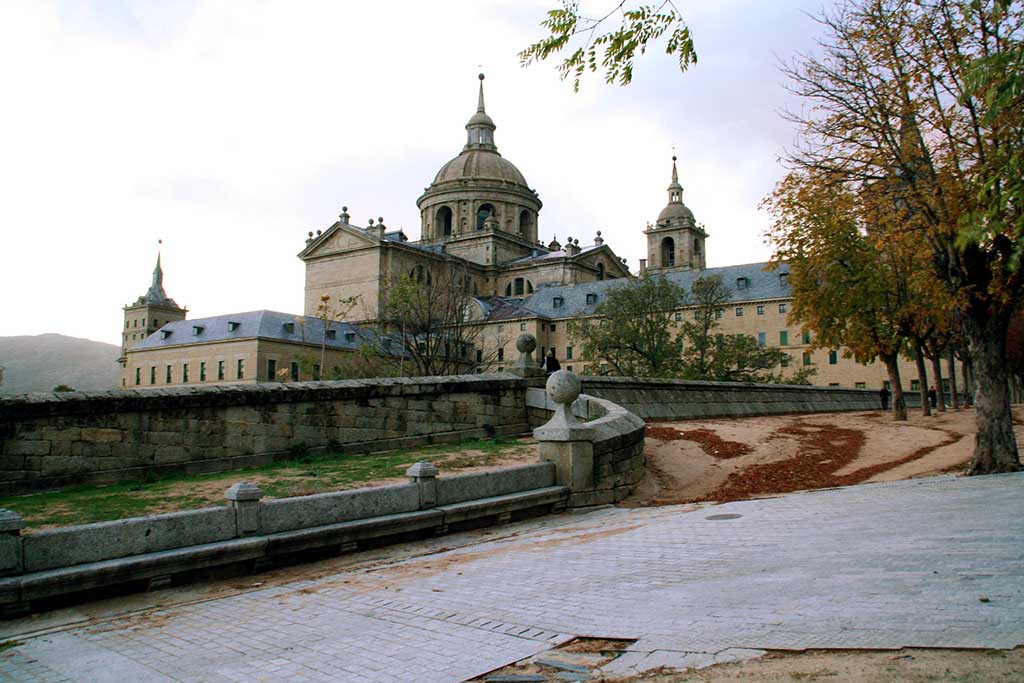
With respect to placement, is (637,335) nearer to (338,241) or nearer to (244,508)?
(244,508)

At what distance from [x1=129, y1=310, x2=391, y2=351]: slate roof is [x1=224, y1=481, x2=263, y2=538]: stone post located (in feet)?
194

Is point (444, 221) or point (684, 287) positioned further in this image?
point (444, 221)

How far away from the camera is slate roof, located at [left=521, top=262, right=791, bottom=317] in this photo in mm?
67750

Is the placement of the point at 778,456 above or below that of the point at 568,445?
below

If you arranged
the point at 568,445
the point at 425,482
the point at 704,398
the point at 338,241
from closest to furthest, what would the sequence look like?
the point at 425,482, the point at 568,445, the point at 704,398, the point at 338,241

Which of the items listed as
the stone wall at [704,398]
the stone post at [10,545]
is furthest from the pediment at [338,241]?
the stone post at [10,545]

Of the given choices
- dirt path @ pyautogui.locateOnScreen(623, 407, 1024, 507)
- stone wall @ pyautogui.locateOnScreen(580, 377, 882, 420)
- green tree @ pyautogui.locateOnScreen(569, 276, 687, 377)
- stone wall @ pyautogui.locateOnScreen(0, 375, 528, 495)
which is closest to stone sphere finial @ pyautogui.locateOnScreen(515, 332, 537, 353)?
stone wall @ pyautogui.locateOnScreen(0, 375, 528, 495)

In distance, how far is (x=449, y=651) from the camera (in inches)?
215

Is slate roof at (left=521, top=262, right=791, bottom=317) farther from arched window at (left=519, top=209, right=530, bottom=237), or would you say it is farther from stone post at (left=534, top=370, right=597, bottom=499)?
stone post at (left=534, top=370, right=597, bottom=499)

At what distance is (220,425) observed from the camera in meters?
14.2

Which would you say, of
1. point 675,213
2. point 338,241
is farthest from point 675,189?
point 338,241

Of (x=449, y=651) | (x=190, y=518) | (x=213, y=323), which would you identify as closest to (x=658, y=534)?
(x=449, y=651)

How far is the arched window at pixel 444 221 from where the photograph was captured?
298 feet

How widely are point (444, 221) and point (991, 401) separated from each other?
80693 mm
